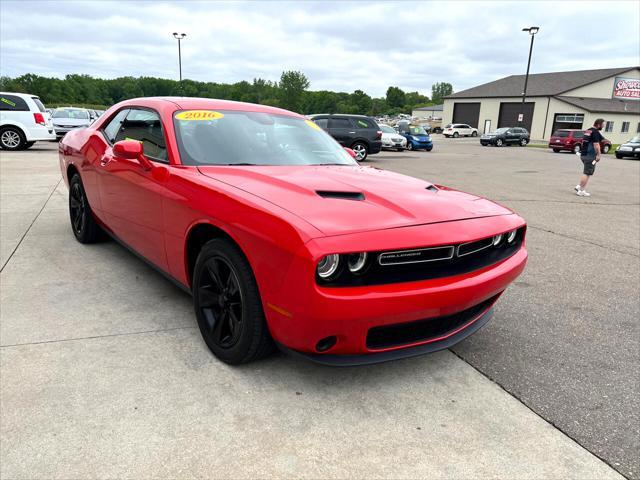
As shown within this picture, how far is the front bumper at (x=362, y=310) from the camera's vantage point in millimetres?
2111

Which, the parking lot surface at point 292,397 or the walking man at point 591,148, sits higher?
the walking man at point 591,148

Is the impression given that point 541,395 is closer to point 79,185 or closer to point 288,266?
point 288,266

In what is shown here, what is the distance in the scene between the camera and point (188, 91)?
10000cm

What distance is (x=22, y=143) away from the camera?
1614cm

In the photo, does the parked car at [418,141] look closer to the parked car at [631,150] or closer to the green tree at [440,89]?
the parked car at [631,150]

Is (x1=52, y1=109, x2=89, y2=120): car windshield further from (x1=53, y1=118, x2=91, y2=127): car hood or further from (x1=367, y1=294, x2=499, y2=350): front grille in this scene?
(x1=367, y1=294, x2=499, y2=350): front grille

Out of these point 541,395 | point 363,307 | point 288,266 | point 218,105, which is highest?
point 218,105

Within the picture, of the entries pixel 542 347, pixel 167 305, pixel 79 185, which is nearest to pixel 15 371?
pixel 167 305

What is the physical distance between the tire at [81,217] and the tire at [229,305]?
2.56 metres

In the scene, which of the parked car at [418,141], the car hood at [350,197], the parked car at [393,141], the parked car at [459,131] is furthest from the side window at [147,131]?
the parked car at [459,131]

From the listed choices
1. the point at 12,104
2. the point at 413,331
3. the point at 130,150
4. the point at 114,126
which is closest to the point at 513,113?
the point at 12,104

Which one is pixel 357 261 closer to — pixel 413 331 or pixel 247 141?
pixel 413 331

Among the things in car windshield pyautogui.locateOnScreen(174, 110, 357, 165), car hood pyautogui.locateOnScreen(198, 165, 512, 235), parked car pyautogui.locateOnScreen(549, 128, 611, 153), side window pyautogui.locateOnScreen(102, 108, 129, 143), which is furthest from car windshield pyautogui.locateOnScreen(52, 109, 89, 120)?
parked car pyautogui.locateOnScreen(549, 128, 611, 153)

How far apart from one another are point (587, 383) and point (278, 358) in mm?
1753
